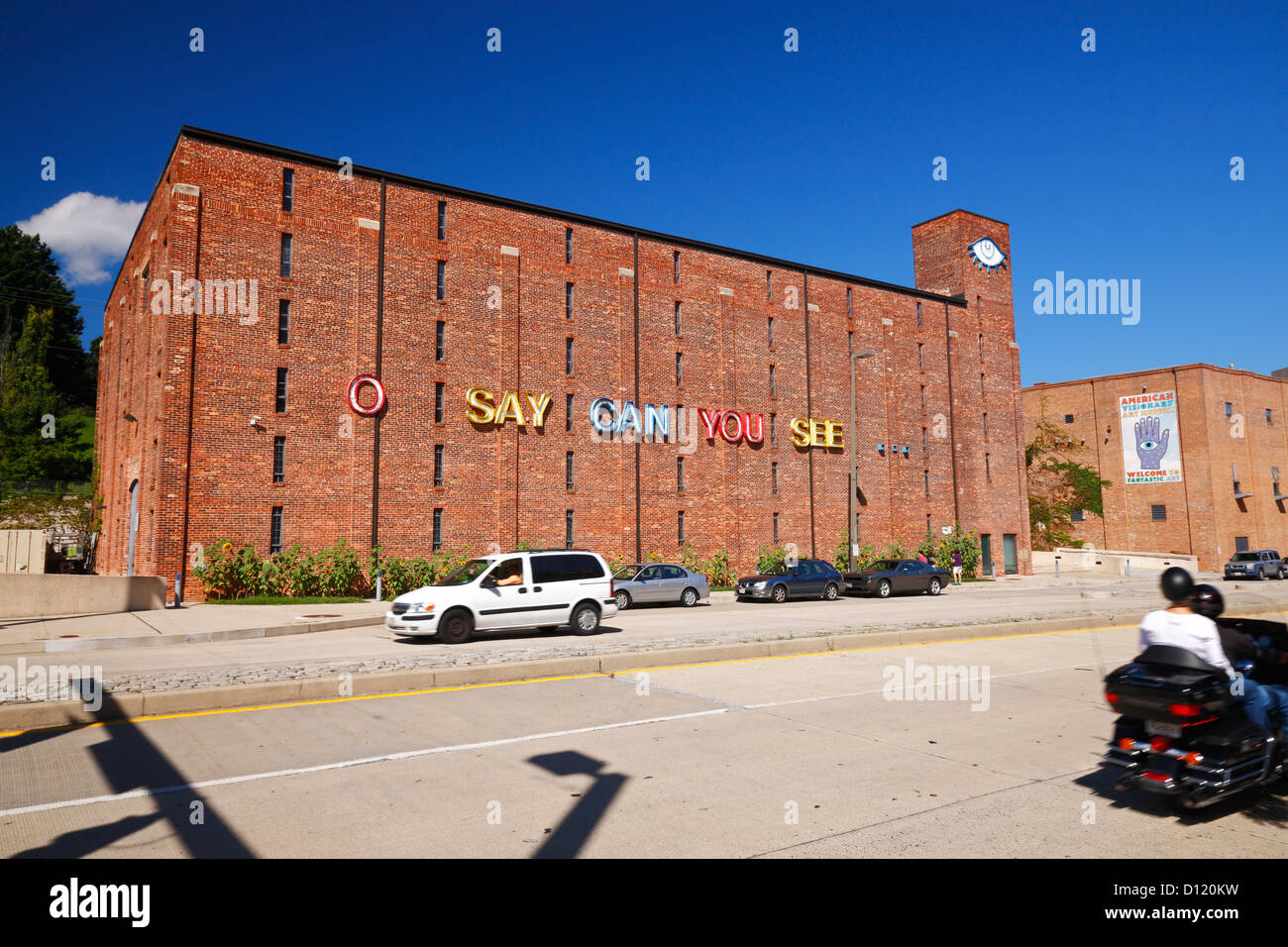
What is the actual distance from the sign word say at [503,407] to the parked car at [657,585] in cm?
843

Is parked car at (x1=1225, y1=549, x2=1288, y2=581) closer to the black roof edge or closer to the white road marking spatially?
the black roof edge

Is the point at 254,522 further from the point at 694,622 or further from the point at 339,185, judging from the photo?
the point at 694,622

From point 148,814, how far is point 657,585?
69.5 feet

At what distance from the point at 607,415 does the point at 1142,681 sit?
29239mm

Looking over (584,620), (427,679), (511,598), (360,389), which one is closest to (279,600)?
(360,389)

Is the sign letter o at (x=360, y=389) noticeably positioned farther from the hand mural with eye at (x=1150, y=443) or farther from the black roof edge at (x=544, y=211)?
the hand mural with eye at (x=1150, y=443)

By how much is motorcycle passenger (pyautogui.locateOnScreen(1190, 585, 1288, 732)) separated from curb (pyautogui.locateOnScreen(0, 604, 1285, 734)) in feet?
24.5

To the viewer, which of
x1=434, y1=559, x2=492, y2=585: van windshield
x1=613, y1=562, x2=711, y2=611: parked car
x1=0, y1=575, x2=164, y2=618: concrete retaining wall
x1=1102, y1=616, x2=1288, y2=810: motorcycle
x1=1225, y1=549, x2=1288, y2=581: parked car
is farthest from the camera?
x1=1225, y1=549, x2=1288, y2=581: parked car

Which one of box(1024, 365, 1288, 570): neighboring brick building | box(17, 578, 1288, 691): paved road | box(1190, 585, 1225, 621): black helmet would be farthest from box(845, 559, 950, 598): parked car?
box(1024, 365, 1288, 570): neighboring brick building

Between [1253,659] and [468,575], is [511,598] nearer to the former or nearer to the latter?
[468,575]

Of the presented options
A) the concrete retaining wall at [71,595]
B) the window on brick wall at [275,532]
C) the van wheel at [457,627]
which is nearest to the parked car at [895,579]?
the van wheel at [457,627]

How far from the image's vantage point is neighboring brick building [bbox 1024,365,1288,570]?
2165 inches
